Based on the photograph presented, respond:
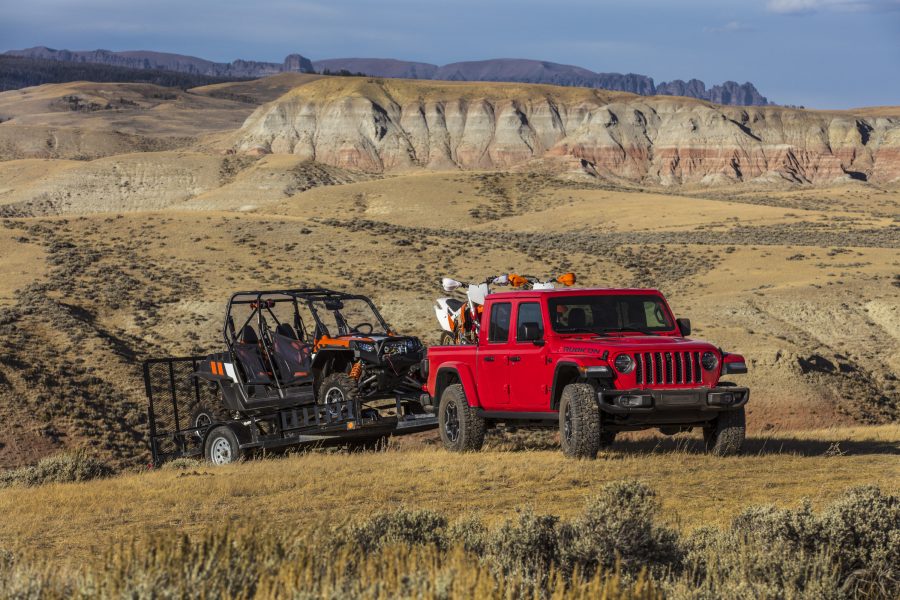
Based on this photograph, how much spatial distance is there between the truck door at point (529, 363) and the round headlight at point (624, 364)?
1050 millimetres

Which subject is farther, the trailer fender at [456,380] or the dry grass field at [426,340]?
the trailer fender at [456,380]

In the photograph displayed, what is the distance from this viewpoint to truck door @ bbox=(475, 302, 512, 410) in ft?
47.8

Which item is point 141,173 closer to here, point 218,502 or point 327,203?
point 327,203

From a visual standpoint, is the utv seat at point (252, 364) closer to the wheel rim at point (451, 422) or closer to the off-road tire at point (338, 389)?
the off-road tire at point (338, 389)

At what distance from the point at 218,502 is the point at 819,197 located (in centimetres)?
11036

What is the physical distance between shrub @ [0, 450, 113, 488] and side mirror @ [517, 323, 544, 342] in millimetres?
6848

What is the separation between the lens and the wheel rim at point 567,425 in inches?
525

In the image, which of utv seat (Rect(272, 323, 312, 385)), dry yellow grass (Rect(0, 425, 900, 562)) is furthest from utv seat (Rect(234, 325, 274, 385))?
dry yellow grass (Rect(0, 425, 900, 562))

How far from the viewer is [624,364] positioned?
1312 cm

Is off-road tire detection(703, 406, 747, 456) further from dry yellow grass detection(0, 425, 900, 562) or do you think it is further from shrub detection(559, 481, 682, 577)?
shrub detection(559, 481, 682, 577)

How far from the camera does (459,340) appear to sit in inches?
699

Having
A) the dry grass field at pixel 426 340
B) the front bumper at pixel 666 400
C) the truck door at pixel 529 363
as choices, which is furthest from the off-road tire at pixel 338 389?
the front bumper at pixel 666 400

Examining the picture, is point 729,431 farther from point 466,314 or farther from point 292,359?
point 292,359

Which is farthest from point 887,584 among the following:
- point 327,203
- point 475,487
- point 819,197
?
point 819,197
